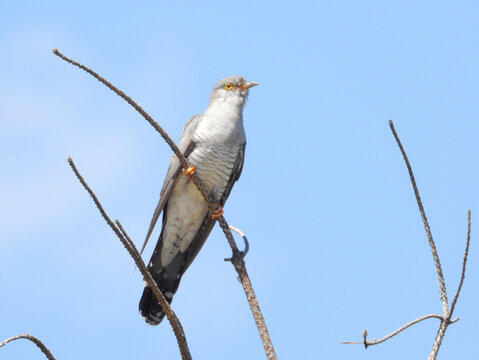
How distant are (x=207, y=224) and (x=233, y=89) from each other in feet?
3.78

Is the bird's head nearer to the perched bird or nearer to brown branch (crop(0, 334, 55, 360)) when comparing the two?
the perched bird

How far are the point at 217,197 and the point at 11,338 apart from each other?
11.1ft

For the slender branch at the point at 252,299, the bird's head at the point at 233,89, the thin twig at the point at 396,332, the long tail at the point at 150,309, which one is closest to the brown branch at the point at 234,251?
the slender branch at the point at 252,299

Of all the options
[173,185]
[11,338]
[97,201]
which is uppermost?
[173,185]

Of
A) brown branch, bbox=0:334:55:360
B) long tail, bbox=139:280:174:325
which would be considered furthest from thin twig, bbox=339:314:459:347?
long tail, bbox=139:280:174:325

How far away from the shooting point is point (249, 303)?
2.33 m

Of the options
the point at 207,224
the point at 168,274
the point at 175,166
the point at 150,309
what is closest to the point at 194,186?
the point at 175,166

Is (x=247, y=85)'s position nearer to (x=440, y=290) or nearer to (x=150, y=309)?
(x=150, y=309)

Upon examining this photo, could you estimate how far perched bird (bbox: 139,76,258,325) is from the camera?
5.01 m

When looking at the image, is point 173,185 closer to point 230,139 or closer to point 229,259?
point 230,139

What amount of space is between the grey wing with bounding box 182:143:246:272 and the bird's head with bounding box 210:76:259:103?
44cm

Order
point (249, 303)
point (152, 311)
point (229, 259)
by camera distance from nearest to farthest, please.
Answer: point (249, 303) → point (229, 259) → point (152, 311)

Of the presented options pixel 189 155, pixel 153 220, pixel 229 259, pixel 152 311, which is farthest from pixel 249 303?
pixel 189 155

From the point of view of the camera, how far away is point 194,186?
5094 millimetres
